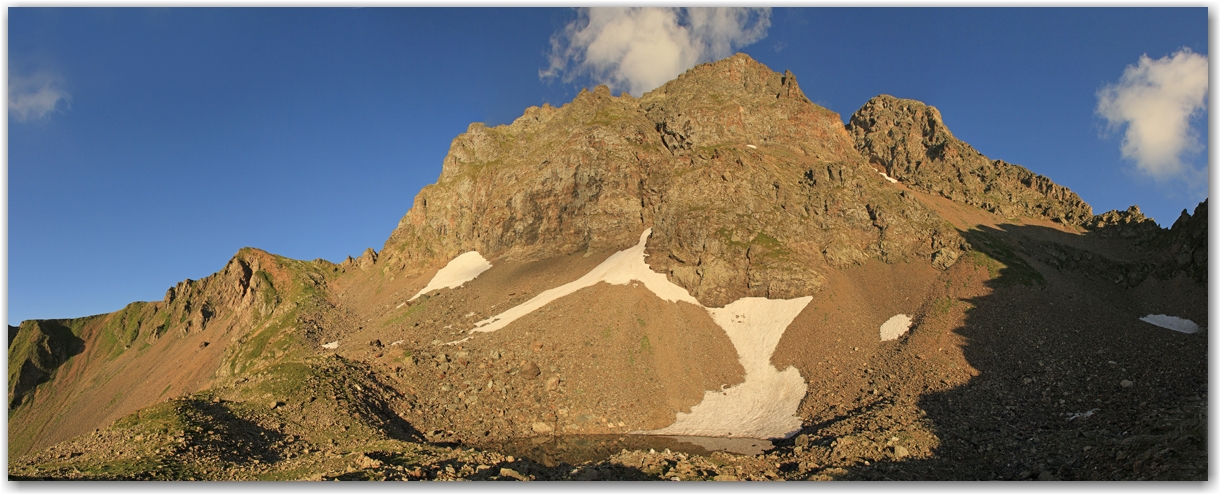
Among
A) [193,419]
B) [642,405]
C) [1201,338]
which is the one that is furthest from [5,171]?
[1201,338]

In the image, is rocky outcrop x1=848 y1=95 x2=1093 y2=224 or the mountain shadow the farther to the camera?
Result: rocky outcrop x1=848 y1=95 x2=1093 y2=224

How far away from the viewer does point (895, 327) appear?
46.9 m

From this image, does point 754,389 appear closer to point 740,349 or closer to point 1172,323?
point 740,349

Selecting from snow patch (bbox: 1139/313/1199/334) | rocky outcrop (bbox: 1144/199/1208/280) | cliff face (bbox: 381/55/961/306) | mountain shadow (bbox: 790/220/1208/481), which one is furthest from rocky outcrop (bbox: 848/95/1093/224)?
snow patch (bbox: 1139/313/1199/334)

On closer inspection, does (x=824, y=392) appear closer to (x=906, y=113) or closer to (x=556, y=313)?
(x=556, y=313)

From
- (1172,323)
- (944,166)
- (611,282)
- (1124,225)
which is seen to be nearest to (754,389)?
(611,282)

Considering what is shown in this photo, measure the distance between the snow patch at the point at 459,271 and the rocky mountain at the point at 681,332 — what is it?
0.74 m

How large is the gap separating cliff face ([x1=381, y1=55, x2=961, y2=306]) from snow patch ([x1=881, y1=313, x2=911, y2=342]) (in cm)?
919

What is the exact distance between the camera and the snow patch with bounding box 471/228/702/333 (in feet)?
180

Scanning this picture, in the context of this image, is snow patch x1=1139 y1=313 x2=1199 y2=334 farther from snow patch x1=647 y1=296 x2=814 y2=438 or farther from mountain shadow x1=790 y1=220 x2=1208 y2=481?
snow patch x1=647 y1=296 x2=814 y2=438

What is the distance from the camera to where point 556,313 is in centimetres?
5225

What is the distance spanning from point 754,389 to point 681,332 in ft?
31.4

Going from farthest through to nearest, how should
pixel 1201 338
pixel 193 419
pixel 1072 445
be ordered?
1. pixel 1201 338
2. pixel 193 419
3. pixel 1072 445

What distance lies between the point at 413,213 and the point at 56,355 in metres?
73.4
